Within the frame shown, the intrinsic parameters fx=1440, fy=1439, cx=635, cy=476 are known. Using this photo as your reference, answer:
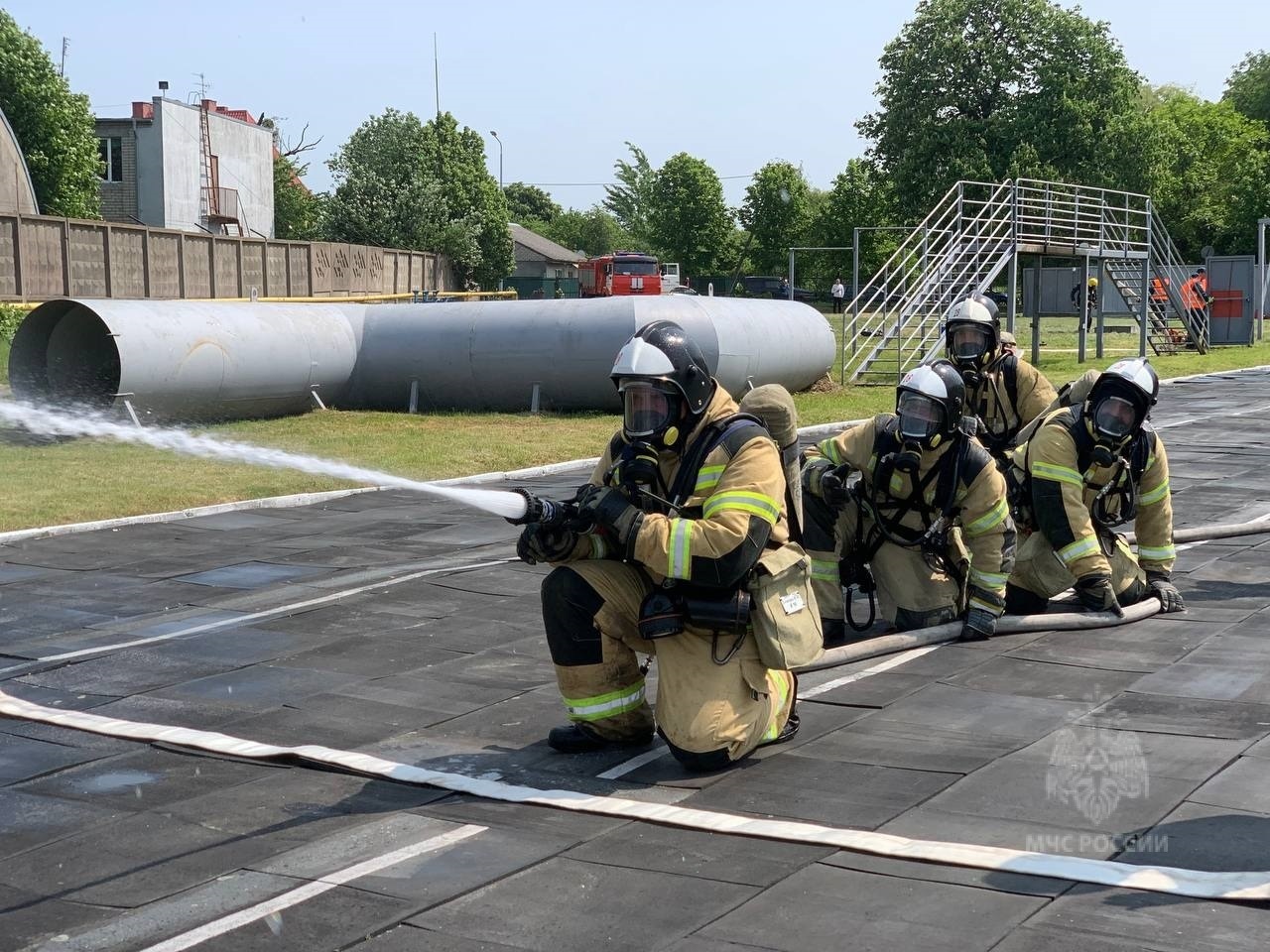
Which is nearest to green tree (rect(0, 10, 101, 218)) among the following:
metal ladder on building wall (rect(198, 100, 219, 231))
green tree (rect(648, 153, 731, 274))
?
metal ladder on building wall (rect(198, 100, 219, 231))

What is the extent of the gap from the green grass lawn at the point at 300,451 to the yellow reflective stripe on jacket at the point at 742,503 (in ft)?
24.7

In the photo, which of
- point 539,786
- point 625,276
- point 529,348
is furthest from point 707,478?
point 625,276

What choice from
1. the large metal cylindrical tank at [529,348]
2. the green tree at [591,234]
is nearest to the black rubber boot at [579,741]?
the large metal cylindrical tank at [529,348]

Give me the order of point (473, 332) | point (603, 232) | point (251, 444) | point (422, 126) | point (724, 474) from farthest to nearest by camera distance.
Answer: point (603, 232) < point (422, 126) < point (473, 332) < point (251, 444) < point (724, 474)

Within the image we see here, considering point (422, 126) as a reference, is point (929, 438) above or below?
below

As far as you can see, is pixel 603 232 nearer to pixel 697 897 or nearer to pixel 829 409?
pixel 829 409

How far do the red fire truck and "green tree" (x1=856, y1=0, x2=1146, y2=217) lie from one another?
884cm

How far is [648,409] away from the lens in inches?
207

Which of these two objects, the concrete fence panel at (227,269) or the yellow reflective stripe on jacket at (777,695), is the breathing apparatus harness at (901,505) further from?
the concrete fence panel at (227,269)

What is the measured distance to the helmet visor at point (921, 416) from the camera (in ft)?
21.9

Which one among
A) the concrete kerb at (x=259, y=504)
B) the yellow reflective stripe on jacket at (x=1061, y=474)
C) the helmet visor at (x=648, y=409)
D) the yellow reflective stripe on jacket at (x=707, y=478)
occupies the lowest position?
the concrete kerb at (x=259, y=504)

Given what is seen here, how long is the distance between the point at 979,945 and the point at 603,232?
332 feet

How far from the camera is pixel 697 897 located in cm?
396

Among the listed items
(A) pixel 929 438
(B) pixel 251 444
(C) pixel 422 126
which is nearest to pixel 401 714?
Result: (A) pixel 929 438
